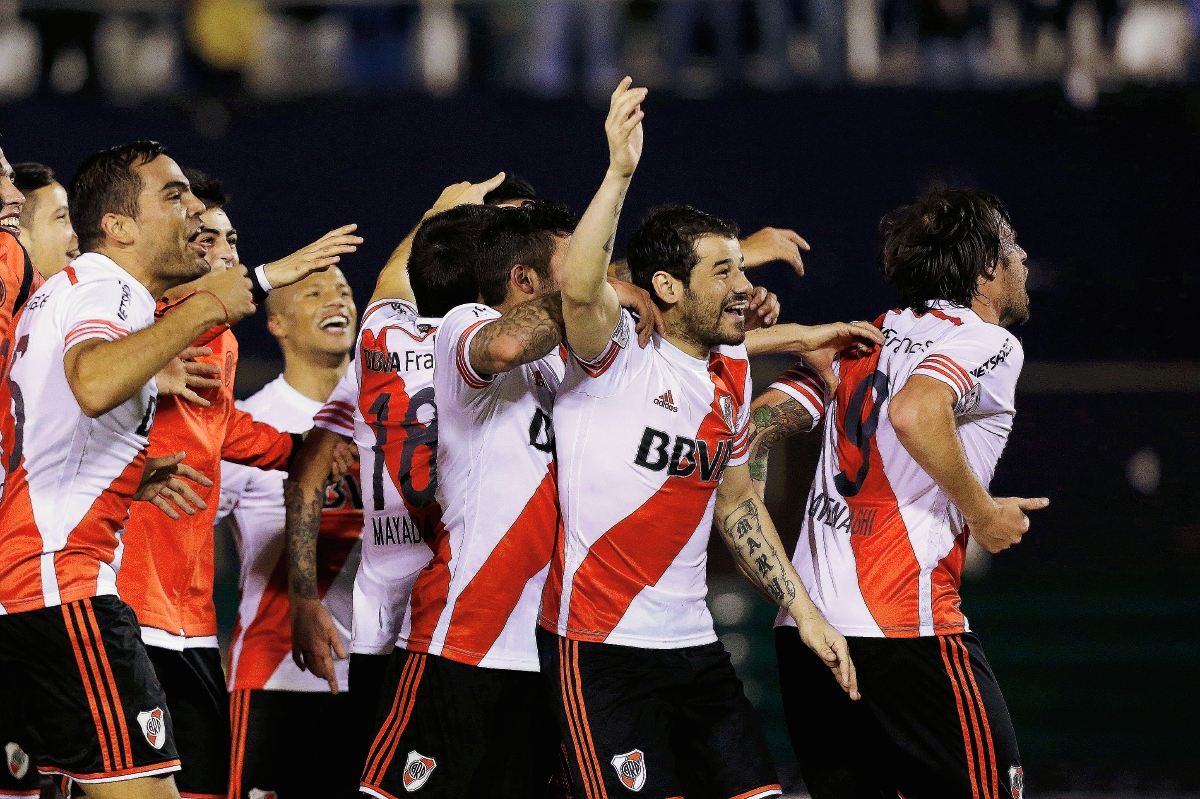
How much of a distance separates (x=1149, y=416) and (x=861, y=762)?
10.1m

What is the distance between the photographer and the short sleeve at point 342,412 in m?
5.41

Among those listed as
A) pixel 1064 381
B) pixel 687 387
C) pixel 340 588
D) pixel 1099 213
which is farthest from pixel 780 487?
pixel 687 387

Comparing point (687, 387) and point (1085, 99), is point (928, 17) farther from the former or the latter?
point (687, 387)

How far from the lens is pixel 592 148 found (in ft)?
43.5

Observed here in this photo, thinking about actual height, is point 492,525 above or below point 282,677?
above

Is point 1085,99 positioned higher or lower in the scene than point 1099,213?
higher

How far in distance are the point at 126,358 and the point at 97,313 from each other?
1.07 ft

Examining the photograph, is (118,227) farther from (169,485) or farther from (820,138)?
(820,138)

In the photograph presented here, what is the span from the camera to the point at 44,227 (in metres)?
6.47

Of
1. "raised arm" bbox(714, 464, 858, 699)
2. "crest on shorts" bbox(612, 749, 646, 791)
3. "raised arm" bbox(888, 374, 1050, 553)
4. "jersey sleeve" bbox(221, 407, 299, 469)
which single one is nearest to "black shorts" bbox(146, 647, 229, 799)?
"jersey sleeve" bbox(221, 407, 299, 469)

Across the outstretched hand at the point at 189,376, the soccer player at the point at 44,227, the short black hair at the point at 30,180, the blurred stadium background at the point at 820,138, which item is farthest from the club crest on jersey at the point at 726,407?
the blurred stadium background at the point at 820,138

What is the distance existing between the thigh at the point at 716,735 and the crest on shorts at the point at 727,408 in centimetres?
73

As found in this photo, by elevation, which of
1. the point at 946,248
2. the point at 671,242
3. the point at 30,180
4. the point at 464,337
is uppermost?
the point at 30,180

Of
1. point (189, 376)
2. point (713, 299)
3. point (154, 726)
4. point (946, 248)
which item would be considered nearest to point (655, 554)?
point (713, 299)
